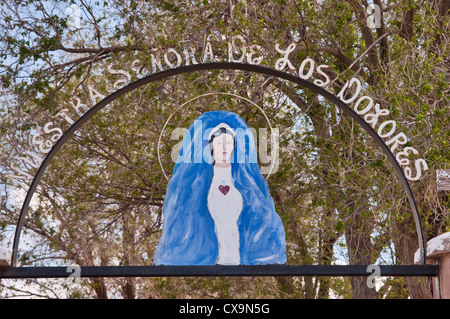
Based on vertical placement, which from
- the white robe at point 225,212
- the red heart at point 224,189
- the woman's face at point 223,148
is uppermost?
the woman's face at point 223,148

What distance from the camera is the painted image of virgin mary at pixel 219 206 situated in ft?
13.6

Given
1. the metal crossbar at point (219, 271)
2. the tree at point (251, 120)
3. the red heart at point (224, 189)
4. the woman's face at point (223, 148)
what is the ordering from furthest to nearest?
the tree at point (251, 120), the woman's face at point (223, 148), the red heart at point (224, 189), the metal crossbar at point (219, 271)

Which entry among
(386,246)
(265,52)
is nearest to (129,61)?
(265,52)

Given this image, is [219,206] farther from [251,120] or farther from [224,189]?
[251,120]

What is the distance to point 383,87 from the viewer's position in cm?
694

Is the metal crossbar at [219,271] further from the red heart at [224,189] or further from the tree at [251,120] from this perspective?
the tree at [251,120]

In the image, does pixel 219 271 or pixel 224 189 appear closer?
pixel 219 271

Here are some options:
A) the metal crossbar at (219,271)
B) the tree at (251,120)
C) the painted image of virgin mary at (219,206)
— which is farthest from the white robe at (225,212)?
the tree at (251,120)

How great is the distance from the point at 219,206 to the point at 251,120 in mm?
3776

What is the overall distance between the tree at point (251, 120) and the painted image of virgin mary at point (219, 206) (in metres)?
2.50

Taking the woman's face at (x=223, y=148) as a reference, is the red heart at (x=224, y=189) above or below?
below

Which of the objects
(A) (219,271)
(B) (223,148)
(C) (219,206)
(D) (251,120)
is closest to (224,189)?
(C) (219,206)

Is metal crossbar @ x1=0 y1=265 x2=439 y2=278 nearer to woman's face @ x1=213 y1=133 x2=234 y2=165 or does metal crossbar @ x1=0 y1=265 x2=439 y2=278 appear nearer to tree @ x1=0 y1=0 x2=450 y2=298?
woman's face @ x1=213 y1=133 x2=234 y2=165

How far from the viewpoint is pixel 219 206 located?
426 cm
